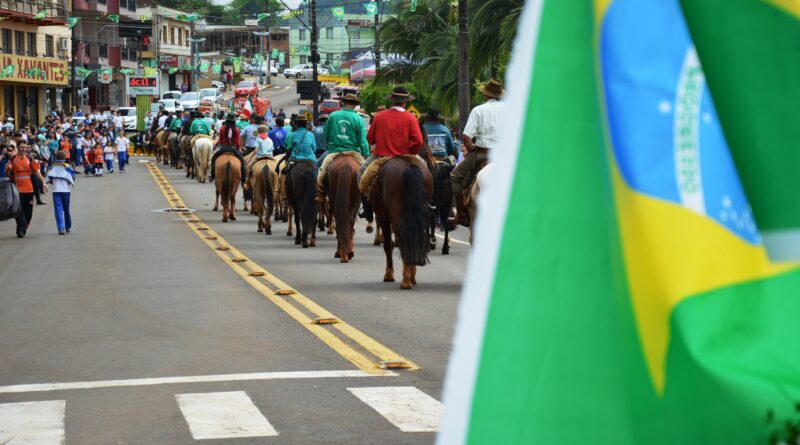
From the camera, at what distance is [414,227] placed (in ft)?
53.1

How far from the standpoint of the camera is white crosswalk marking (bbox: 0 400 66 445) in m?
8.20

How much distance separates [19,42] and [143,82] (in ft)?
58.5

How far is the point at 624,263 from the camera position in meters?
2.72

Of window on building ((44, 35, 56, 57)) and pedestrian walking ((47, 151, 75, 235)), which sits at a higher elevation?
window on building ((44, 35, 56, 57))

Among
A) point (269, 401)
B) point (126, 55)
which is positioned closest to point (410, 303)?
point (269, 401)

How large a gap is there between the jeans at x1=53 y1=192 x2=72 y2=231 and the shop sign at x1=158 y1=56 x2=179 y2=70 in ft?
326

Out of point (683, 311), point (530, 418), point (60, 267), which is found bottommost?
point (60, 267)

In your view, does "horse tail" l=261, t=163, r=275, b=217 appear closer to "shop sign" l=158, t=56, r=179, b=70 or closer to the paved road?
the paved road

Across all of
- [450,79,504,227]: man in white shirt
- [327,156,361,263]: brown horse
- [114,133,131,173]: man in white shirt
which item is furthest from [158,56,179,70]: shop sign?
[450,79,504,227]: man in white shirt

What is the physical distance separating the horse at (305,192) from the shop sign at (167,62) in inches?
4127

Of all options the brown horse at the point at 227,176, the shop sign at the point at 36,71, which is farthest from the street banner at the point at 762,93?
the shop sign at the point at 36,71

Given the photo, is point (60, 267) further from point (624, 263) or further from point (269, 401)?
point (624, 263)

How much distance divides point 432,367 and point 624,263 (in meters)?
8.04

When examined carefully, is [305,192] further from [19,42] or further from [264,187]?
[19,42]
